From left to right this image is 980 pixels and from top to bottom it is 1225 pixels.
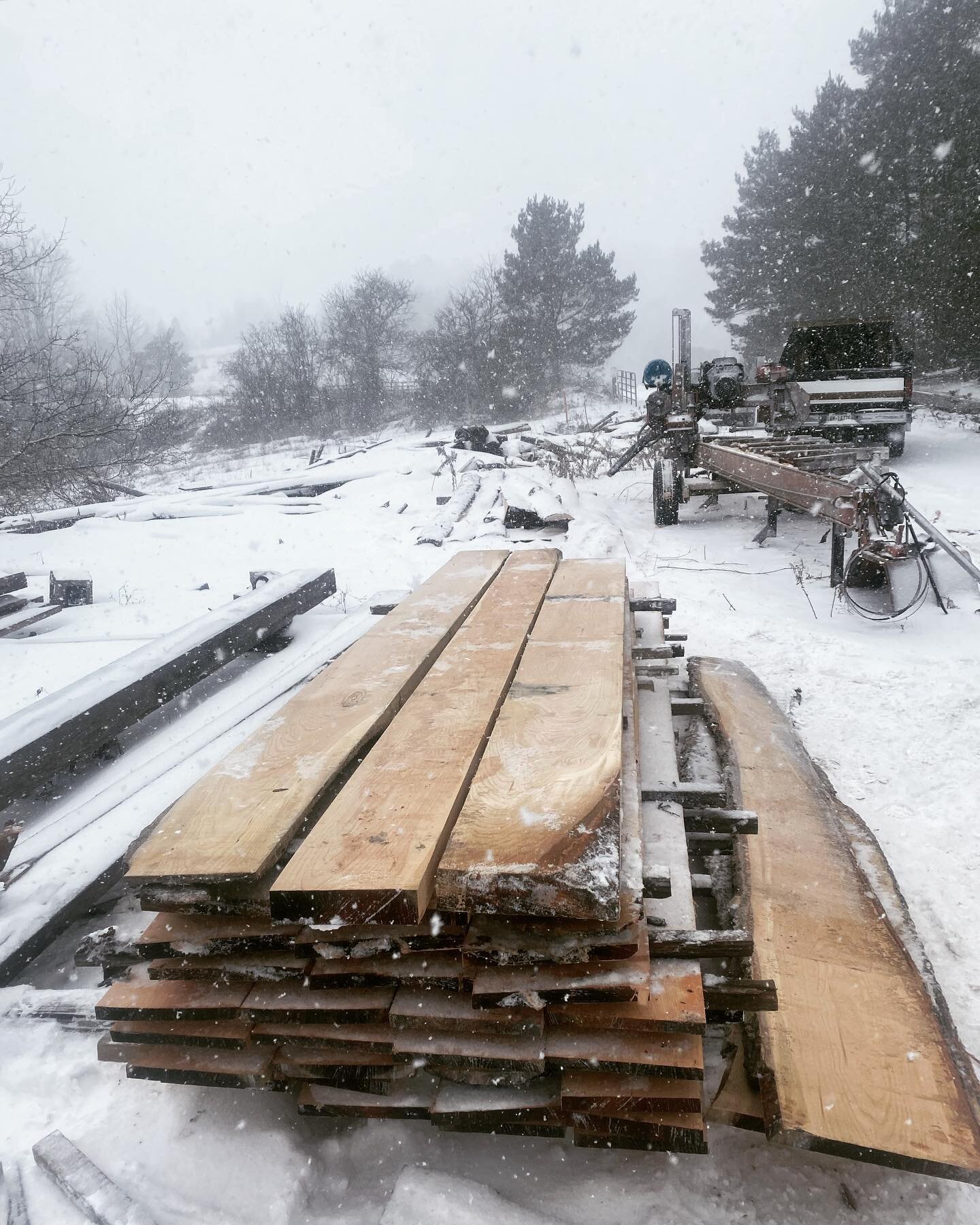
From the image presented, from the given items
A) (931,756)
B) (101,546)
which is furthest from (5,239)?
(931,756)

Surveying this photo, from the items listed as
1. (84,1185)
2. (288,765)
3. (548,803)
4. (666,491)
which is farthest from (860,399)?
(84,1185)

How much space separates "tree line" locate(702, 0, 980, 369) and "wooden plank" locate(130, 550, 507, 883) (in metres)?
14.0

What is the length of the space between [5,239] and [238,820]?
43.6ft

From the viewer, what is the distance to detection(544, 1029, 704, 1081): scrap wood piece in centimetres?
138

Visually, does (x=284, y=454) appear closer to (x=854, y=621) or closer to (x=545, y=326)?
(x=545, y=326)

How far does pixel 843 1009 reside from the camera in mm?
1739

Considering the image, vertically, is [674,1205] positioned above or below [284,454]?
below

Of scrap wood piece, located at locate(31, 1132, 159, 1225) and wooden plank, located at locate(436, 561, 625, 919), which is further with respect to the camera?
scrap wood piece, located at locate(31, 1132, 159, 1225)

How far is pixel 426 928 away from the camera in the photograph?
4.68ft

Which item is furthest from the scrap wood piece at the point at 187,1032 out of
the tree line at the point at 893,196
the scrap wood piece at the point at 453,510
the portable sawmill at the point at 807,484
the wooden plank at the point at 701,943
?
the tree line at the point at 893,196

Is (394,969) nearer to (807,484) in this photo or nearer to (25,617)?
(807,484)

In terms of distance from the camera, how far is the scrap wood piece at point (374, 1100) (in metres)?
1.57

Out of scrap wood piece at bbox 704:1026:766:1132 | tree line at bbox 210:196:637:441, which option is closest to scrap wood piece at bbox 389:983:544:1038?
scrap wood piece at bbox 704:1026:766:1132

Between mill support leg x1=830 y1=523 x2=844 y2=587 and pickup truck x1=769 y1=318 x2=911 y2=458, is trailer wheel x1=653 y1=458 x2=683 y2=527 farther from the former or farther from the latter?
mill support leg x1=830 y1=523 x2=844 y2=587
